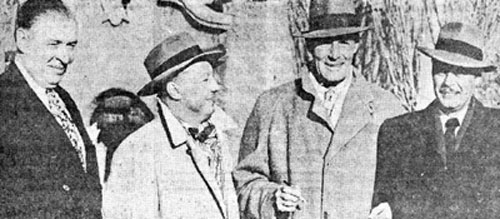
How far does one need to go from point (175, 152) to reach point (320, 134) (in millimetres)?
481

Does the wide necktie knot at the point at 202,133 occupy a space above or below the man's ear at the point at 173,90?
below

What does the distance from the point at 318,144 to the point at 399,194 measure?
0.31m

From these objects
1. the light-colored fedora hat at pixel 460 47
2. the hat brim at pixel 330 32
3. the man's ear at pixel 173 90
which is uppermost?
the hat brim at pixel 330 32

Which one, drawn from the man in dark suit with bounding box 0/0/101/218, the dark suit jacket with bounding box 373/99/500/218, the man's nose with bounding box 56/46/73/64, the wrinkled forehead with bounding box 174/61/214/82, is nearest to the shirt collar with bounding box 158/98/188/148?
the wrinkled forehead with bounding box 174/61/214/82

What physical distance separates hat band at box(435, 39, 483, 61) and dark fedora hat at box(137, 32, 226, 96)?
72 cm

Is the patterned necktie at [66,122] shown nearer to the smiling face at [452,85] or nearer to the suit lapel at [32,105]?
the suit lapel at [32,105]

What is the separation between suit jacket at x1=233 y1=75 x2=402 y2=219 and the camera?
3.21 meters

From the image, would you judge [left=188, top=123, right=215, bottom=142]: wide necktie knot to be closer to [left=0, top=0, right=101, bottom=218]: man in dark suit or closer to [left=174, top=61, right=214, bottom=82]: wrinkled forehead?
[left=174, top=61, right=214, bottom=82]: wrinkled forehead

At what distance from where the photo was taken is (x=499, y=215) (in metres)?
3.25

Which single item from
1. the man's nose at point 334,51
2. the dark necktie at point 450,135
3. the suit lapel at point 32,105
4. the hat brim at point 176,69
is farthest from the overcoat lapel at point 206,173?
the dark necktie at point 450,135

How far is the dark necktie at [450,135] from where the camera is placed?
10.7 feet

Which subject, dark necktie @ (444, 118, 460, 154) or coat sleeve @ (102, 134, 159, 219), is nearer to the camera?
coat sleeve @ (102, 134, 159, 219)

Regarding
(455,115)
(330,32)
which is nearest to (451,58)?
(455,115)

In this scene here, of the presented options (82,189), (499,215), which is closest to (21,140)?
(82,189)
